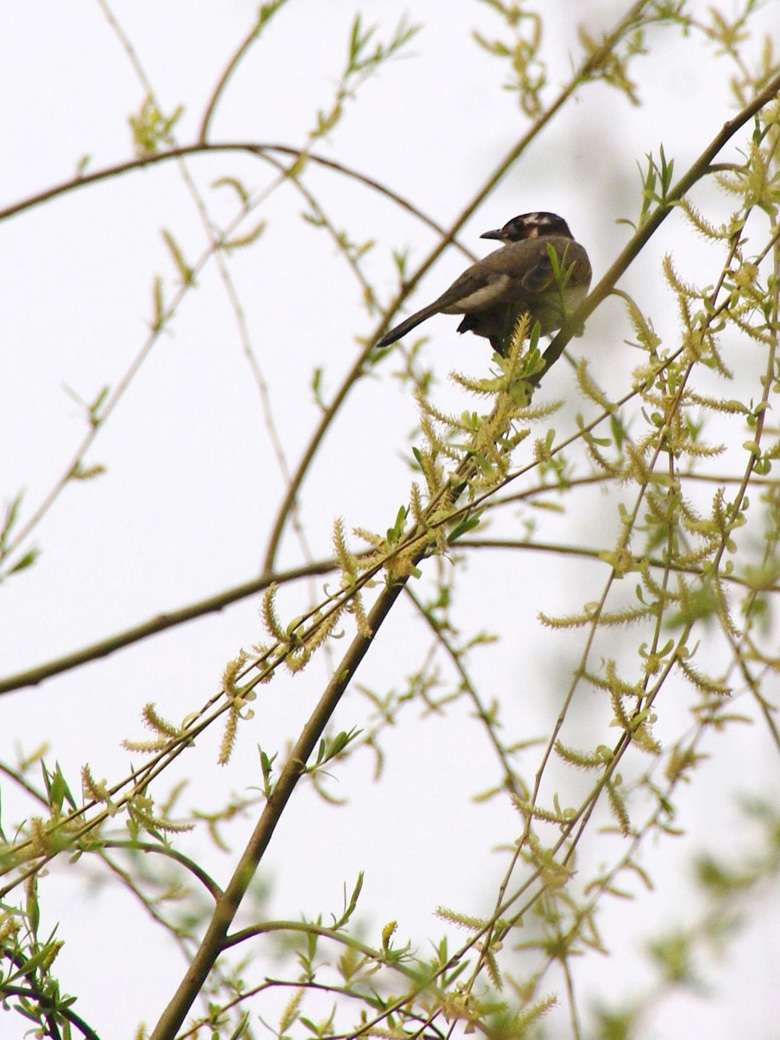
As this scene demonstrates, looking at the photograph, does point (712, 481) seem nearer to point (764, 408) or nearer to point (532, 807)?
point (764, 408)

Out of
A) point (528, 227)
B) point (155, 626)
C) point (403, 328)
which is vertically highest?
point (528, 227)

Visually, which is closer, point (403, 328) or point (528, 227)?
point (403, 328)

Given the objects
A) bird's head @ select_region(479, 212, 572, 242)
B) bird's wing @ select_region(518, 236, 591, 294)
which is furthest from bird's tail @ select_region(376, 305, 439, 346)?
bird's head @ select_region(479, 212, 572, 242)

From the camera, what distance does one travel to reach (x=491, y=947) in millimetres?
1823

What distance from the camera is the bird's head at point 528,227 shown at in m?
5.65

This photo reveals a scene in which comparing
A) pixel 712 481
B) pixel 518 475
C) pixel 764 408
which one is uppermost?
pixel 712 481

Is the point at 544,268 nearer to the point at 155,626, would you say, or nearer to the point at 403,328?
the point at 403,328

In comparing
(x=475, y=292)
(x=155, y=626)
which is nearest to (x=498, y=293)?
(x=475, y=292)

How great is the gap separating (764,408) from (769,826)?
103 cm

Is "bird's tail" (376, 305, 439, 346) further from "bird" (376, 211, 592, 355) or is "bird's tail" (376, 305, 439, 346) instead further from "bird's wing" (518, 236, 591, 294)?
"bird's wing" (518, 236, 591, 294)

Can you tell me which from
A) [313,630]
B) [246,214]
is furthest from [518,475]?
[246,214]

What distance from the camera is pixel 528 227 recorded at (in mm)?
5680

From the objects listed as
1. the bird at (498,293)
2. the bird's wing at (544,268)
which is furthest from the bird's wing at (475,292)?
the bird's wing at (544,268)

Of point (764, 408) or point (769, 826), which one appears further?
point (764, 408)
